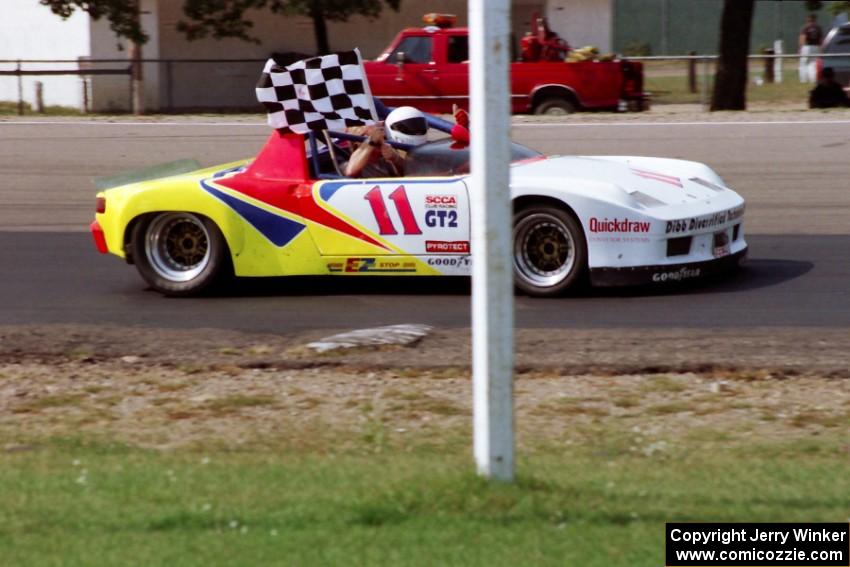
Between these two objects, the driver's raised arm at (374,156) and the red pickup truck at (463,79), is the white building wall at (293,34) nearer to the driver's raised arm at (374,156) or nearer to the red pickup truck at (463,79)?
the red pickup truck at (463,79)

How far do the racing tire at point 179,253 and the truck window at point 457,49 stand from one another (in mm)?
12565

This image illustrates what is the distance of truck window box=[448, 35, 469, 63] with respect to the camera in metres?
21.3

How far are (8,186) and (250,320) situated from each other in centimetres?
708

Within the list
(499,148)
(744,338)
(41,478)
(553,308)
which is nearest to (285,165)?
(553,308)

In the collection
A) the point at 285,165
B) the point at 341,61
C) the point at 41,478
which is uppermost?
the point at 341,61

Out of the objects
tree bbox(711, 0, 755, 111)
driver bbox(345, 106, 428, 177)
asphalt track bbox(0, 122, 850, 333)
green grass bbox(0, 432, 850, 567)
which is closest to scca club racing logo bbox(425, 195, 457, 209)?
driver bbox(345, 106, 428, 177)

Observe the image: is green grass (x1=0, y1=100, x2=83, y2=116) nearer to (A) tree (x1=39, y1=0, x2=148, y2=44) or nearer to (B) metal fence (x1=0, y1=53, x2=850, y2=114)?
(B) metal fence (x1=0, y1=53, x2=850, y2=114)

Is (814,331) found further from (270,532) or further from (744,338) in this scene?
(270,532)

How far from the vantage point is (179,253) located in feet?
30.4

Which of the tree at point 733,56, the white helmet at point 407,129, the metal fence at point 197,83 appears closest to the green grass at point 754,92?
the metal fence at point 197,83

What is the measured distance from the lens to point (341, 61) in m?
9.28

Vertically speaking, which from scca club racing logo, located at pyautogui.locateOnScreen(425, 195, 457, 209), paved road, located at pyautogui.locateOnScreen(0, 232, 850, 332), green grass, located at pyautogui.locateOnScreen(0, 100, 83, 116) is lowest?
paved road, located at pyautogui.locateOnScreen(0, 232, 850, 332)

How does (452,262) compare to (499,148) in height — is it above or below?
below

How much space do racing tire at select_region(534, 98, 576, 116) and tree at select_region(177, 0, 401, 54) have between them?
6.76 m
